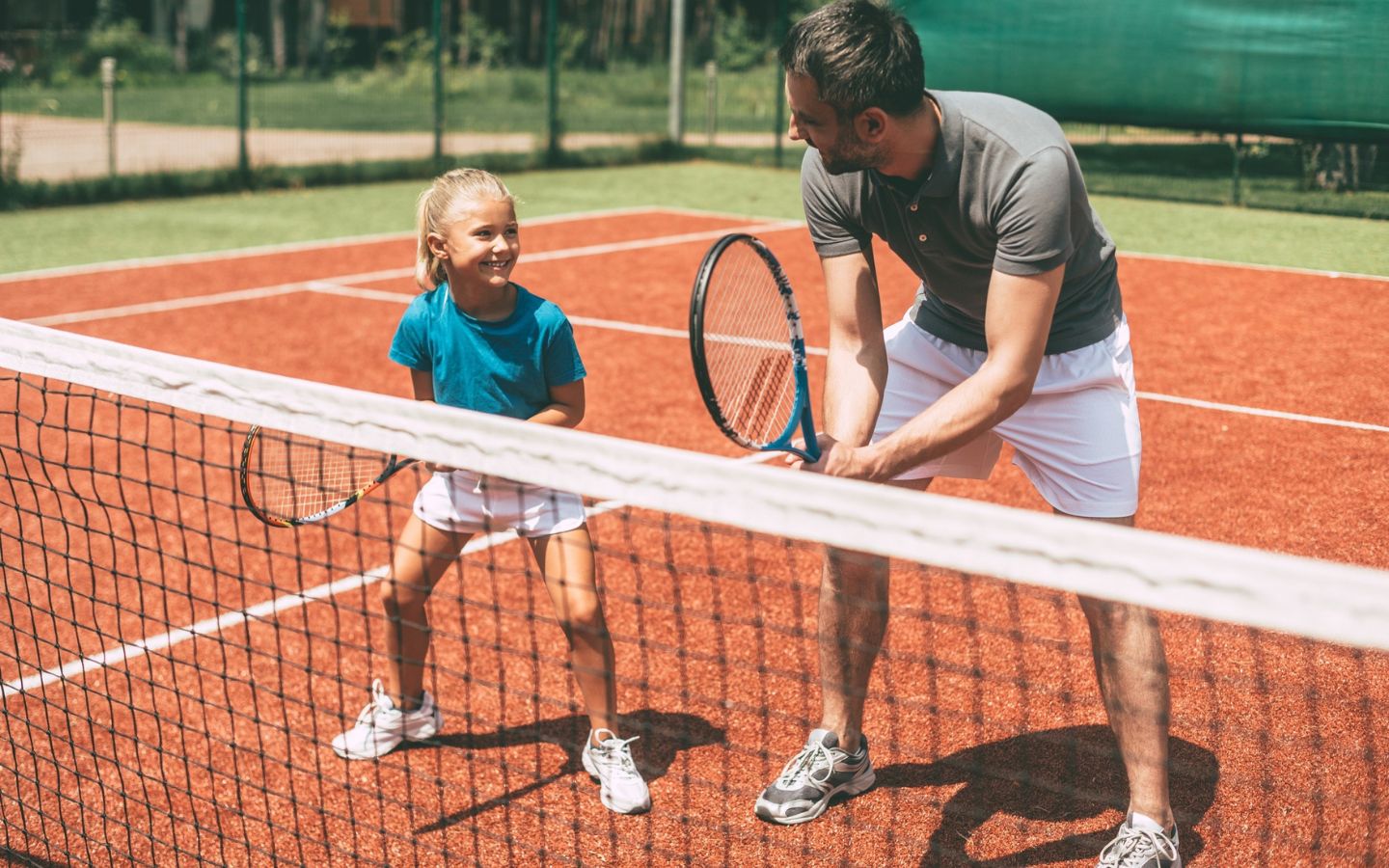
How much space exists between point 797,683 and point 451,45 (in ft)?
86.9

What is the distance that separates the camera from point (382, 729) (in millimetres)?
3875

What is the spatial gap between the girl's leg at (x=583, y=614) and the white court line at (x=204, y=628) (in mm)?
397

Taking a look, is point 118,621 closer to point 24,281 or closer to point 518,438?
point 518,438

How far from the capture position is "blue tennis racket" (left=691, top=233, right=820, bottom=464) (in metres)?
3.45

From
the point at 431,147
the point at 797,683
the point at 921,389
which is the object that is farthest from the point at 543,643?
the point at 431,147

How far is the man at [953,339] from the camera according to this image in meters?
3.04

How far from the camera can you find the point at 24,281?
11.1 metres

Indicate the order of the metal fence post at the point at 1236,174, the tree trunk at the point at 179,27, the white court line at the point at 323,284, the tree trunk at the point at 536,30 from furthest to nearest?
the tree trunk at the point at 179,27 → the tree trunk at the point at 536,30 → the metal fence post at the point at 1236,174 → the white court line at the point at 323,284

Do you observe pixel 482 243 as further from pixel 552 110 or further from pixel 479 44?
pixel 479 44

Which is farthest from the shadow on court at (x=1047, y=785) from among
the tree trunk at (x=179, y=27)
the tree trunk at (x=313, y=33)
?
the tree trunk at (x=179, y=27)

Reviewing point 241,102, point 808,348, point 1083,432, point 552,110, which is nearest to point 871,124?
point 1083,432

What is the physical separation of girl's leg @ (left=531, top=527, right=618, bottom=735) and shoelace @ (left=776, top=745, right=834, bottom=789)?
0.45 m

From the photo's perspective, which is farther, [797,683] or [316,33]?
[316,33]

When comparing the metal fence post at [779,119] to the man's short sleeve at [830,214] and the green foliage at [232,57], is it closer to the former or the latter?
the green foliage at [232,57]
